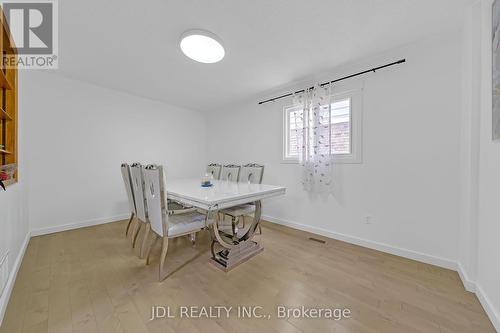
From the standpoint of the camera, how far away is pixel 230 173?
10.6 ft

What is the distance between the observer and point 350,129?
2475mm

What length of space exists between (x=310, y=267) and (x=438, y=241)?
134cm

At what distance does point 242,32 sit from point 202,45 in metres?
0.44

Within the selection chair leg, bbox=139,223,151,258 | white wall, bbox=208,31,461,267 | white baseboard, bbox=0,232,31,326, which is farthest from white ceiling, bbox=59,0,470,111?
white baseboard, bbox=0,232,31,326

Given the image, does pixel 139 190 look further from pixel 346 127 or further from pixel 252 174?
pixel 346 127

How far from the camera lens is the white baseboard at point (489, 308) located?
3.87ft

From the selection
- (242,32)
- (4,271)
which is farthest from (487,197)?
(4,271)

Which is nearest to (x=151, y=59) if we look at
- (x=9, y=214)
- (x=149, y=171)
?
(x=149, y=171)

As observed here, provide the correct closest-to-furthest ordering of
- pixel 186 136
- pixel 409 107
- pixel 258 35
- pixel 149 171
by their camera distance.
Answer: pixel 149 171, pixel 258 35, pixel 409 107, pixel 186 136

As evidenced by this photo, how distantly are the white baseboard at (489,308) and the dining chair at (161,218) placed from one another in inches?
84.9

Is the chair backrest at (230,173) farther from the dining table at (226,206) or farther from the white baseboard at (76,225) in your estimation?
the white baseboard at (76,225)

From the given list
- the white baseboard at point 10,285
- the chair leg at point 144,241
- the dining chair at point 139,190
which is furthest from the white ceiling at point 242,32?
the white baseboard at point 10,285

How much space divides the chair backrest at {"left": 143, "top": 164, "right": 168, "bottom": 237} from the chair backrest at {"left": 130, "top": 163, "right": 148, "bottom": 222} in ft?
0.48

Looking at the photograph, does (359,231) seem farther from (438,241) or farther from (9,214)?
(9,214)
